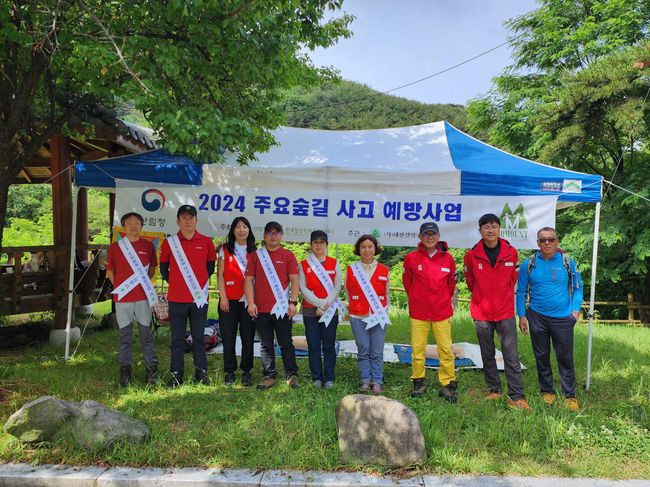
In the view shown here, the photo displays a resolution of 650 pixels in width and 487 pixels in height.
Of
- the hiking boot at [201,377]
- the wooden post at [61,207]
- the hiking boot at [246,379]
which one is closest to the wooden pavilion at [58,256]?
the wooden post at [61,207]

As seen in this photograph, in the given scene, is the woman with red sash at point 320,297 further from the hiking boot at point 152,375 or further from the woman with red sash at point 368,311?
the hiking boot at point 152,375

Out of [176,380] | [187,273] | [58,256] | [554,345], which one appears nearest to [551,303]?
[554,345]

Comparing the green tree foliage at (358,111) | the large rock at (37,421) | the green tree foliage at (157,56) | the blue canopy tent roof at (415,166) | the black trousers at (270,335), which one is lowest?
the large rock at (37,421)

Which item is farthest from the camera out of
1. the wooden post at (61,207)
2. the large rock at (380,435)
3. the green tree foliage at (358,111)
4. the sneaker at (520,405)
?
the green tree foliage at (358,111)

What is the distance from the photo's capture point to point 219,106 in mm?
4961

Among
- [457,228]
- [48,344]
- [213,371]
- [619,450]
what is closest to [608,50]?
[457,228]

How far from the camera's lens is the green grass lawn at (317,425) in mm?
2834

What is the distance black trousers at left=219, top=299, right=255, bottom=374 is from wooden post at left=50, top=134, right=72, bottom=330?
3442mm

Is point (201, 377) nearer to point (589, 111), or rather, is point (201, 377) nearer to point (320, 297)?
point (320, 297)

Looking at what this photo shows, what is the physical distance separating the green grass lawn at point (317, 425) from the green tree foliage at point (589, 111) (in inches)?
322

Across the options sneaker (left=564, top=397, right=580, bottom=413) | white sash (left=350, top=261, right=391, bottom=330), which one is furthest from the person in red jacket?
white sash (left=350, top=261, right=391, bottom=330)

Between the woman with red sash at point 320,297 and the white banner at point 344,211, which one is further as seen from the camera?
the white banner at point 344,211

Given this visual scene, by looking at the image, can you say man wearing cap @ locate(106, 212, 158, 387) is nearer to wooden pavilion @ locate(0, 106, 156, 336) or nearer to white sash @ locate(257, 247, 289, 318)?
white sash @ locate(257, 247, 289, 318)

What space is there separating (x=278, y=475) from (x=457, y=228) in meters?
3.24
